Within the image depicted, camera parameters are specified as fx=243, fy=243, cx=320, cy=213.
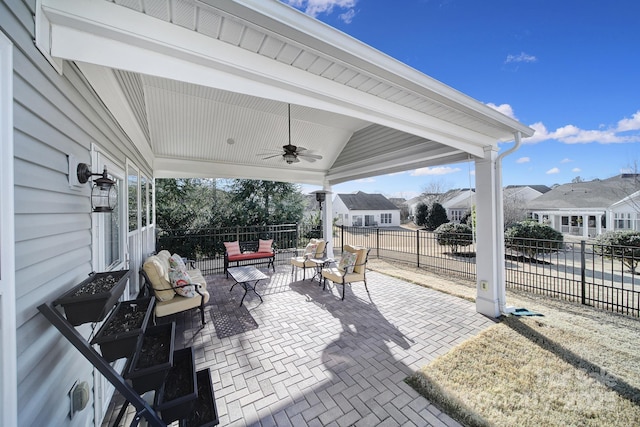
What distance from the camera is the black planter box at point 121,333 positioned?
136 centimetres

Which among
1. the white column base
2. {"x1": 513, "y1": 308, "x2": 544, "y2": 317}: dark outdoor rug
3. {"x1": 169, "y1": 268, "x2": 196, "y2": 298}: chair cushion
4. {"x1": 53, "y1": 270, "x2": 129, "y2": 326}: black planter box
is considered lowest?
{"x1": 513, "y1": 308, "x2": 544, "y2": 317}: dark outdoor rug

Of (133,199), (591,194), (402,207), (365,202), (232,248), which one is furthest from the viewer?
(402,207)

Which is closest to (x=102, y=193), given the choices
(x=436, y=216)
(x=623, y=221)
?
(x=436, y=216)

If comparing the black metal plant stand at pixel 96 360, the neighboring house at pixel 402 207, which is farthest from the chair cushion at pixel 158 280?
the neighboring house at pixel 402 207

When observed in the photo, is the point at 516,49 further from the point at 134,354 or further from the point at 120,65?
the point at 134,354

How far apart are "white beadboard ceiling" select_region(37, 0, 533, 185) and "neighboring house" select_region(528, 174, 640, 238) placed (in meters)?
18.2

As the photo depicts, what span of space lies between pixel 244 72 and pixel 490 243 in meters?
4.37

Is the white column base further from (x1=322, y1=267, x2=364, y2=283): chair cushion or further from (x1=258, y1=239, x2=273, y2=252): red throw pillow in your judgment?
(x1=258, y1=239, x2=273, y2=252): red throw pillow

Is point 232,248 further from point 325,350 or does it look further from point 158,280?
point 325,350

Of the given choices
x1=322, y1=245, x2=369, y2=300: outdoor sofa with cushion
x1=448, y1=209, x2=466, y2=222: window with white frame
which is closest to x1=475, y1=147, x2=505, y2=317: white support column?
x1=322, y1=245, x2=369, y2=300: outdoor sofa with cushion

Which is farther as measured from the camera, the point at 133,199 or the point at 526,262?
the point at 526,262

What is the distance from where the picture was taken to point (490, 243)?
13.3ft

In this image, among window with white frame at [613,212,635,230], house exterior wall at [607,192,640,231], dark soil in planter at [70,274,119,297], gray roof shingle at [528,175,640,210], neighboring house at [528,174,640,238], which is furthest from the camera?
gray roof shingle at [528,175,640,210]

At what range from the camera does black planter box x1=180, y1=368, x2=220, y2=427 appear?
167cm
